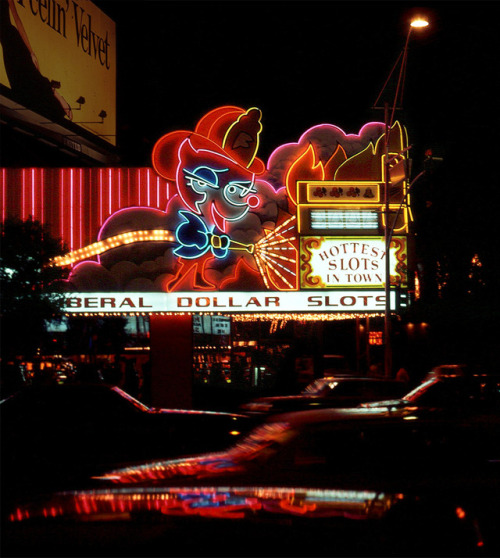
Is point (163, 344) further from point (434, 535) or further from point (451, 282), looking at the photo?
point (434, 535)

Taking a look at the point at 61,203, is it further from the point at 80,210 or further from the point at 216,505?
the point at 216,505

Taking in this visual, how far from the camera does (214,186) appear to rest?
2006 cm

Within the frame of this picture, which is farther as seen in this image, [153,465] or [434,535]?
[153,465]

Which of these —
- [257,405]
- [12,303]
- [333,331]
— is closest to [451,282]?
[333,331]

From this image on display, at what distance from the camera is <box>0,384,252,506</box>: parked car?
10555mm

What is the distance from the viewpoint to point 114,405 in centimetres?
1131

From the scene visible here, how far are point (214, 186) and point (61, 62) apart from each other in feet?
25.4

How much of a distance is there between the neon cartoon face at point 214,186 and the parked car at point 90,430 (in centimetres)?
926

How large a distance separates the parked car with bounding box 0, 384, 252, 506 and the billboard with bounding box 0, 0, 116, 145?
12.4 meters

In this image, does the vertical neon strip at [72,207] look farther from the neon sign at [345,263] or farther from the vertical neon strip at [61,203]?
the neon sign at [345,263]

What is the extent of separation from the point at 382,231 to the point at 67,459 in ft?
40.0

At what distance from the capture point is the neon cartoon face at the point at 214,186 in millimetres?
19984

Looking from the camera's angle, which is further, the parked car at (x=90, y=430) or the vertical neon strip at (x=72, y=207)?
the vertical neon strip at (x=72, y=207)

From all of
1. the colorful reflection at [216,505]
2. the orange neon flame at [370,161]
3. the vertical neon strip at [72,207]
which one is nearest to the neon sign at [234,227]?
the orange neon flame at [370,161]
